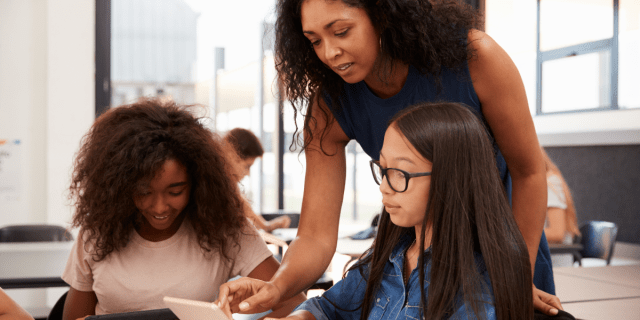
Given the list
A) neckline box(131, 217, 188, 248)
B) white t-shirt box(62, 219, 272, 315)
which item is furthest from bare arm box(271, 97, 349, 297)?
neckline box(131, 217, 188, 248)

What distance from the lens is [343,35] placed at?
3.61ft

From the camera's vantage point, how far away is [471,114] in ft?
3.52

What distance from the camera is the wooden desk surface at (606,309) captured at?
1646 mm

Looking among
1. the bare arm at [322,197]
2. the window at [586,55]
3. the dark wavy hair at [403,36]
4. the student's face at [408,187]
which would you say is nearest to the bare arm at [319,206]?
the bare arm at [322,197]

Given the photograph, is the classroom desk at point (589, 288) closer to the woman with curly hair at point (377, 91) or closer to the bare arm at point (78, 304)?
the woman with curly hair at point (377, 91)

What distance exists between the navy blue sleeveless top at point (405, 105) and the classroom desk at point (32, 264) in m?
1.54

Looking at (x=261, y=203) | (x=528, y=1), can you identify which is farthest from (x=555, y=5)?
(x=261, y=203)

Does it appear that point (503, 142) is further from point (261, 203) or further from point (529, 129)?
point (261, 203)

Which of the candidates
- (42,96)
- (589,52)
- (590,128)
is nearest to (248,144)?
(42,96)

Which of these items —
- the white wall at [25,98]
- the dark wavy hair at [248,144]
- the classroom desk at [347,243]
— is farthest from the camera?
the white wall at [25,98]

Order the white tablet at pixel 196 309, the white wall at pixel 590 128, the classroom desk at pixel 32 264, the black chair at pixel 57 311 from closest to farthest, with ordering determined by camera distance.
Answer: the white tablet at pixel 196 309, the black chair at pixel 57 311, the classroom desk at pixel 32 264, the white wall at pixel 590 128

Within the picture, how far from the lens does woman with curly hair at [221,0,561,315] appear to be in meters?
1.10

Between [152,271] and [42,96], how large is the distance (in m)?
3.43

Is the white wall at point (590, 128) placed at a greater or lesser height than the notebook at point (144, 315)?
greater
